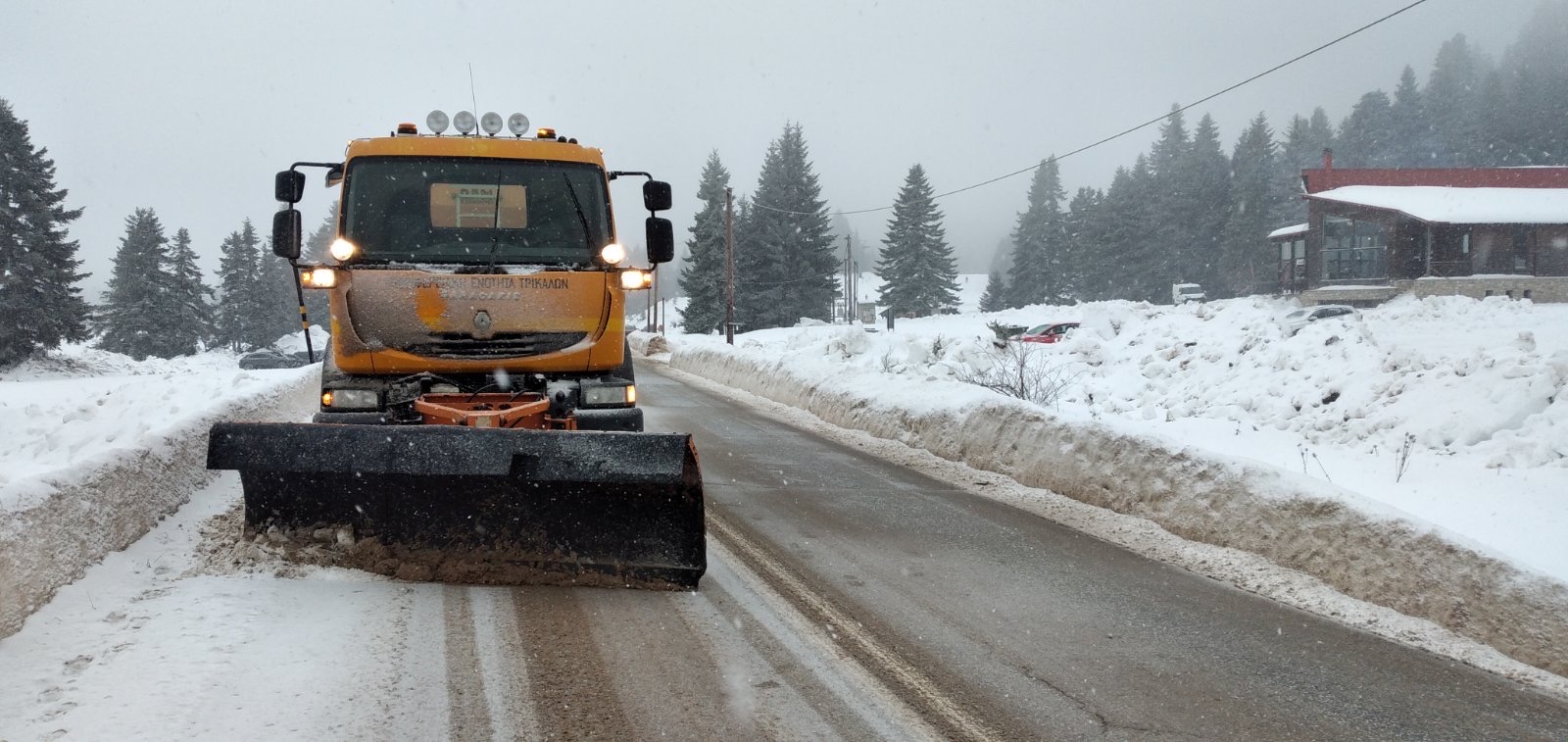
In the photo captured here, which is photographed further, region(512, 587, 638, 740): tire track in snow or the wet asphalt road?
the wet asphalt road

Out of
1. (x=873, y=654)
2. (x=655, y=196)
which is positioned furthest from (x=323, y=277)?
(x=873, y=654)

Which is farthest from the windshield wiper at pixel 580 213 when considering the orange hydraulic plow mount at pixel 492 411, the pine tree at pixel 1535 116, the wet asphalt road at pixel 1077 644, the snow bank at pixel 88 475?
the pine tree at pixel 1535 116

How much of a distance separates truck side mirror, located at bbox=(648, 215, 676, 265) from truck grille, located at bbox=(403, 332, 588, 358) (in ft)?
4.07

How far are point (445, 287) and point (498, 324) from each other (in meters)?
0.37

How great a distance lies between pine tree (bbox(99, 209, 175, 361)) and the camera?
54688 millimetres

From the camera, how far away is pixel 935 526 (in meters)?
6.23

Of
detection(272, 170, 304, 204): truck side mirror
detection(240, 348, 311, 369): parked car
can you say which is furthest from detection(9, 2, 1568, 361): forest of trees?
detection(272, 170, 304, 204): truck side mirror

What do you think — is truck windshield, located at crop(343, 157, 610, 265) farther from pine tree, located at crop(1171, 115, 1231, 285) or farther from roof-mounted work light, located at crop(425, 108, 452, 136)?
pine tree, located at crop(1171, 115, 1231, 285)

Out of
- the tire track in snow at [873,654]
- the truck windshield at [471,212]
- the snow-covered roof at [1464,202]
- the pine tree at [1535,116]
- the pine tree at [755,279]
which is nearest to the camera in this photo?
the tire track in snow at [873,654]

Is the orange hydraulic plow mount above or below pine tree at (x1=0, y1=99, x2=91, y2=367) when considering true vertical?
below

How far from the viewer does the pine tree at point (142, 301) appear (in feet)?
179

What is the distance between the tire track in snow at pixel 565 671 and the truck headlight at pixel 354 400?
1.65m

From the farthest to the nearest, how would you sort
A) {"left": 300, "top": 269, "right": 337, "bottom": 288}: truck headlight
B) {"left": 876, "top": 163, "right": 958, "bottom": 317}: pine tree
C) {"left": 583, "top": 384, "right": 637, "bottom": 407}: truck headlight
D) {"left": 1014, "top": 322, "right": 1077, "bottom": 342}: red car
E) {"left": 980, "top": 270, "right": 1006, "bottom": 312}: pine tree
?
1. {"left": 980, "top": 270, "right": 1006, "bottom": 312}: pine tree
2. {"left": 876, "top": 163, "right": 958, "bottom": 317}: pine tree
3. {"left": 1014, "top": 322, "right": 1077, "bottom": 342}: red car
4. {"left": 583, "top": 384, "right": 637, "bottom": 407}: truck headlight
5. {"left": 300, "top": 269, "right": 337, "bottom": 288}: truck headlight

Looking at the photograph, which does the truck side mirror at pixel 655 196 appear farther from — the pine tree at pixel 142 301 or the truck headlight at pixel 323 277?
the pine tree at pixel 142 301
